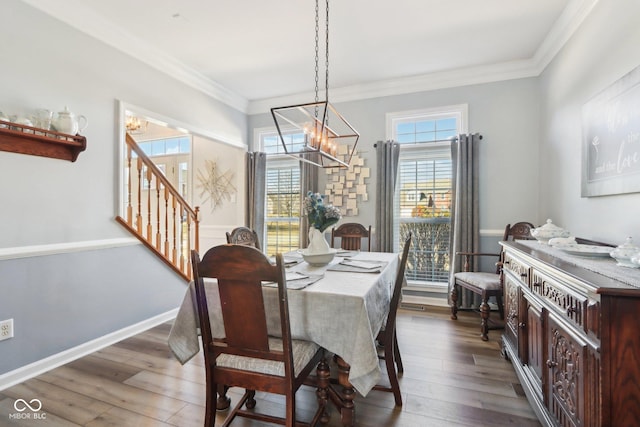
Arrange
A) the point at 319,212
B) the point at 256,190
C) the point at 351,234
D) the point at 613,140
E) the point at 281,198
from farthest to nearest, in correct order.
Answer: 1. the point at 281,198
2. the point at 256,190
3. the point at 351,234
4. the point at 319,212
5. the point at 613,140

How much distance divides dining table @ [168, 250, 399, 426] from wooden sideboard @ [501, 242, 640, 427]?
2.67ft

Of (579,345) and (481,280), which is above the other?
(579,345)

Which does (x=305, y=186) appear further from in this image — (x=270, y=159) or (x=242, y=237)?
(x=242, y=237)

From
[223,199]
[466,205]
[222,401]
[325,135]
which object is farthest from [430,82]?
[222,401]

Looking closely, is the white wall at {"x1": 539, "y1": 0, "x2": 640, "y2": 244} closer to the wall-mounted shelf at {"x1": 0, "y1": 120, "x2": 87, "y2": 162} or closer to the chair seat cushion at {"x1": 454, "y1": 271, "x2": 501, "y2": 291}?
the chair seat cushion at {"x1": 454, "y1": 271, "x2": 501, "y2": 291}

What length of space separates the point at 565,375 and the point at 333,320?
105cm

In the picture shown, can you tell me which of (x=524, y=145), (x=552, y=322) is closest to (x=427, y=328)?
(x=552, y=322)

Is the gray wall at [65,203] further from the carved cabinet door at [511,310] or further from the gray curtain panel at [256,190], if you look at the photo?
the carved cabinet door at [511,310]

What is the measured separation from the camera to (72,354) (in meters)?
2.54

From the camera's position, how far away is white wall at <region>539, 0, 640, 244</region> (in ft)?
6.48

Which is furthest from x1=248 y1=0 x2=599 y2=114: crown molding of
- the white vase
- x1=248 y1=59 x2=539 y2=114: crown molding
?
the white vase

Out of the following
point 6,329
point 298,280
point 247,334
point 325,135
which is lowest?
point 6,329

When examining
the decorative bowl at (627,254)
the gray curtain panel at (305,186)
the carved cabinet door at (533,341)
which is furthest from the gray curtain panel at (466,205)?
the decorative bowl at (627,254)

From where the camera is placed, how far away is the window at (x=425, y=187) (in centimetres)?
397
